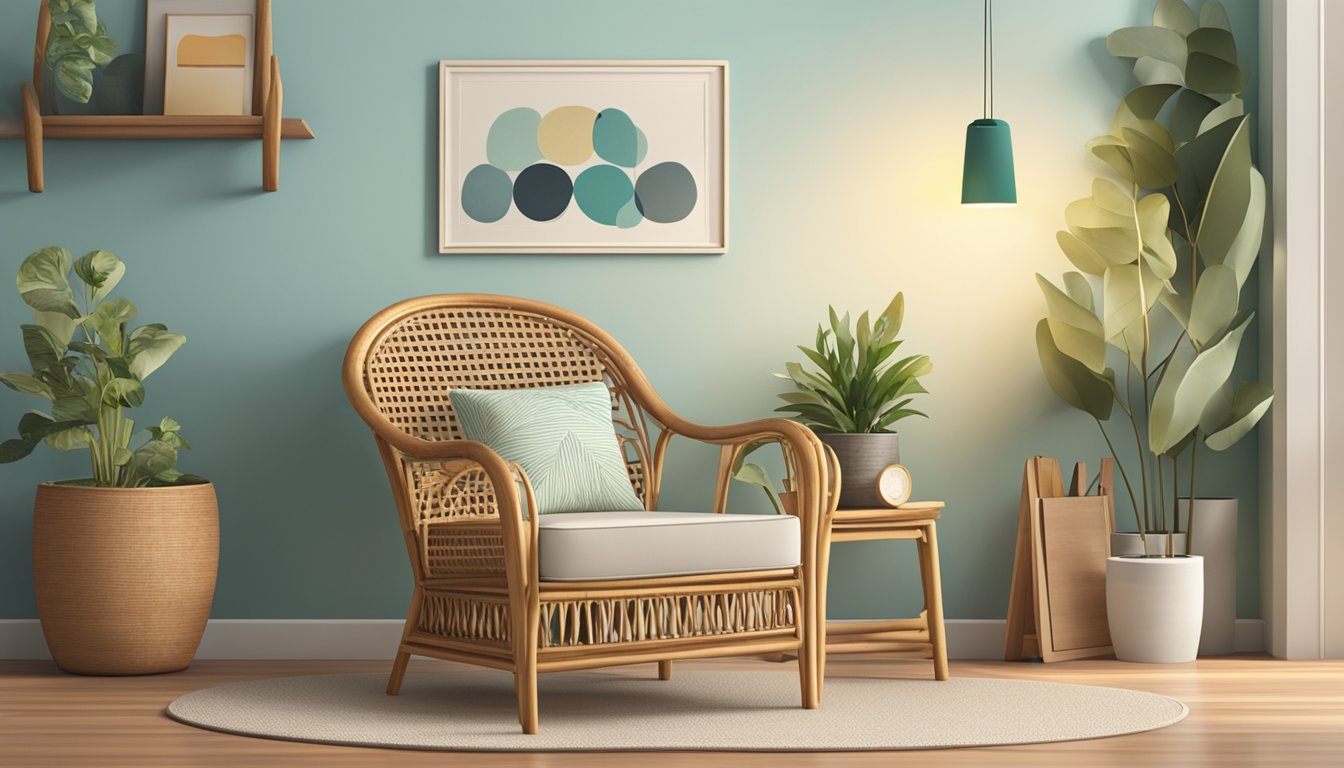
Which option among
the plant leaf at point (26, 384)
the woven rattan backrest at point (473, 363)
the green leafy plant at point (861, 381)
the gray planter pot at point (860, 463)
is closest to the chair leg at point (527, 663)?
the woven rattan backrest at point (473, 363)

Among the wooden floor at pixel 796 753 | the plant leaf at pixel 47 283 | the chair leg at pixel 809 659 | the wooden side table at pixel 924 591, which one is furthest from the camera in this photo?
the plant leaf at pixel 47 283

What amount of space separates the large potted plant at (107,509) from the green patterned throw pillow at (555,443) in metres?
0.78

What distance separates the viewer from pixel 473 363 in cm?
349

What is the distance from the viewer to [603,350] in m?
3.53

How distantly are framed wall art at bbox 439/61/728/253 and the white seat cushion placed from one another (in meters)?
1.14

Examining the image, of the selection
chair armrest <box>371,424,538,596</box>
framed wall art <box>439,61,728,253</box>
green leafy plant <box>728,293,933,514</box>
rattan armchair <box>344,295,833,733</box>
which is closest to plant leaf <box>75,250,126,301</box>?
rattan armchair <box>344,295,833,733</box>

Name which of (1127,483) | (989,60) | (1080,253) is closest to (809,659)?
(1127,483)

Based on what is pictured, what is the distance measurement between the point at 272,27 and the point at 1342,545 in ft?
10.5

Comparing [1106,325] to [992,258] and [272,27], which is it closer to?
[992,258]

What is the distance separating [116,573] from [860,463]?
1.81 meters

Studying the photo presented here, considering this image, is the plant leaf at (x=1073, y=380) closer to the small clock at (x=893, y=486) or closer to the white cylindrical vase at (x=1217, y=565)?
the white cylindrical vase at (x=1217, y=565)

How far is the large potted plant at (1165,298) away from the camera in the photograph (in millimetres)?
3564

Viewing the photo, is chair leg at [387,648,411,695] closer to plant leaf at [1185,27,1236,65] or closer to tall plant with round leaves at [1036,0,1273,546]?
tall plant with round leaves at [1036,0,1273,546]

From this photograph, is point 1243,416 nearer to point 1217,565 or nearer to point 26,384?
point 1217,565
